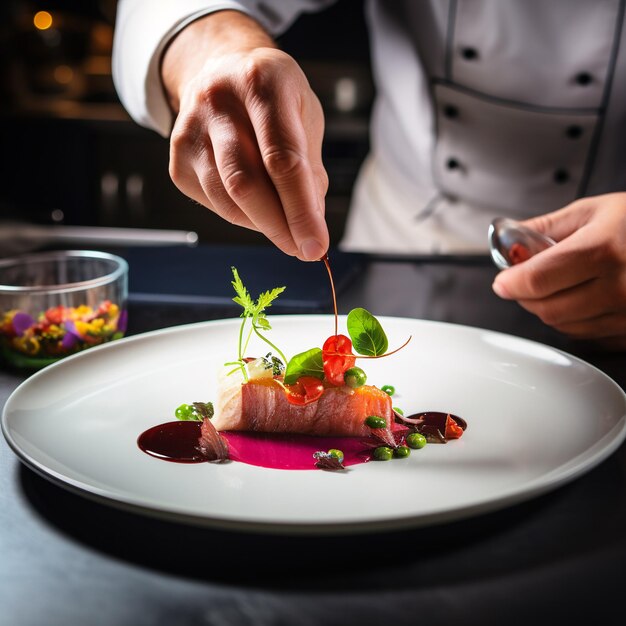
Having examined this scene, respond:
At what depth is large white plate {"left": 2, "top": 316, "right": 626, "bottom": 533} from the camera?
0.75 meters

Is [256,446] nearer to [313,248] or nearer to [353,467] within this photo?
[353,467]

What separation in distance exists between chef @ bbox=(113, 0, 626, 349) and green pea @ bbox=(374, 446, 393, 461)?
27 cm

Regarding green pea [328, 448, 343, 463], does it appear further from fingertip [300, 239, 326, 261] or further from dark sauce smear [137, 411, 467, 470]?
fingertip [300, 239, 326, 261]

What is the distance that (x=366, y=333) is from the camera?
3.63 ft

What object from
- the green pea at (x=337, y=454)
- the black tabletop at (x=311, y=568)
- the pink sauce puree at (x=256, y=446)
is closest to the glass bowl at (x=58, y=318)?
the pink sauce puree at (x=256, y=446)

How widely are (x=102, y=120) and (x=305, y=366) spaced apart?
125 inches

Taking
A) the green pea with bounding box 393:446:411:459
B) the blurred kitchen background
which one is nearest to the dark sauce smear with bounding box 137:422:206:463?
the green pea with bounding box 393:446:411:459

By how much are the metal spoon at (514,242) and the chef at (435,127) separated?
0.22 feet

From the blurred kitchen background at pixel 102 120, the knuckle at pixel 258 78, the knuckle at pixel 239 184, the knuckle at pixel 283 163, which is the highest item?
the knuckle at pixel 258 78

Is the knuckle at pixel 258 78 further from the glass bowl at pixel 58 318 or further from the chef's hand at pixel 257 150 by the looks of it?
the glass bowl at pixel 58 318

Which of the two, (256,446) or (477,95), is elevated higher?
(477,95)

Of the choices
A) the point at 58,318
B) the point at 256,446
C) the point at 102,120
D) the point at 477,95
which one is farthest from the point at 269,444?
the point at 102,120

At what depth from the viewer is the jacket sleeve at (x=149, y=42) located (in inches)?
64.6

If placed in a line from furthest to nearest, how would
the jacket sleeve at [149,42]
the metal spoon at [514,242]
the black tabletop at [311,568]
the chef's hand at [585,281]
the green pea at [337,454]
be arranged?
1. the jacket sleeve at [149,42]
2. the metal spoon at [514,242]
3. the chef's hand at [585,281]
4. the green pea at [337,454]
5. the black tabletop at [311,568]
